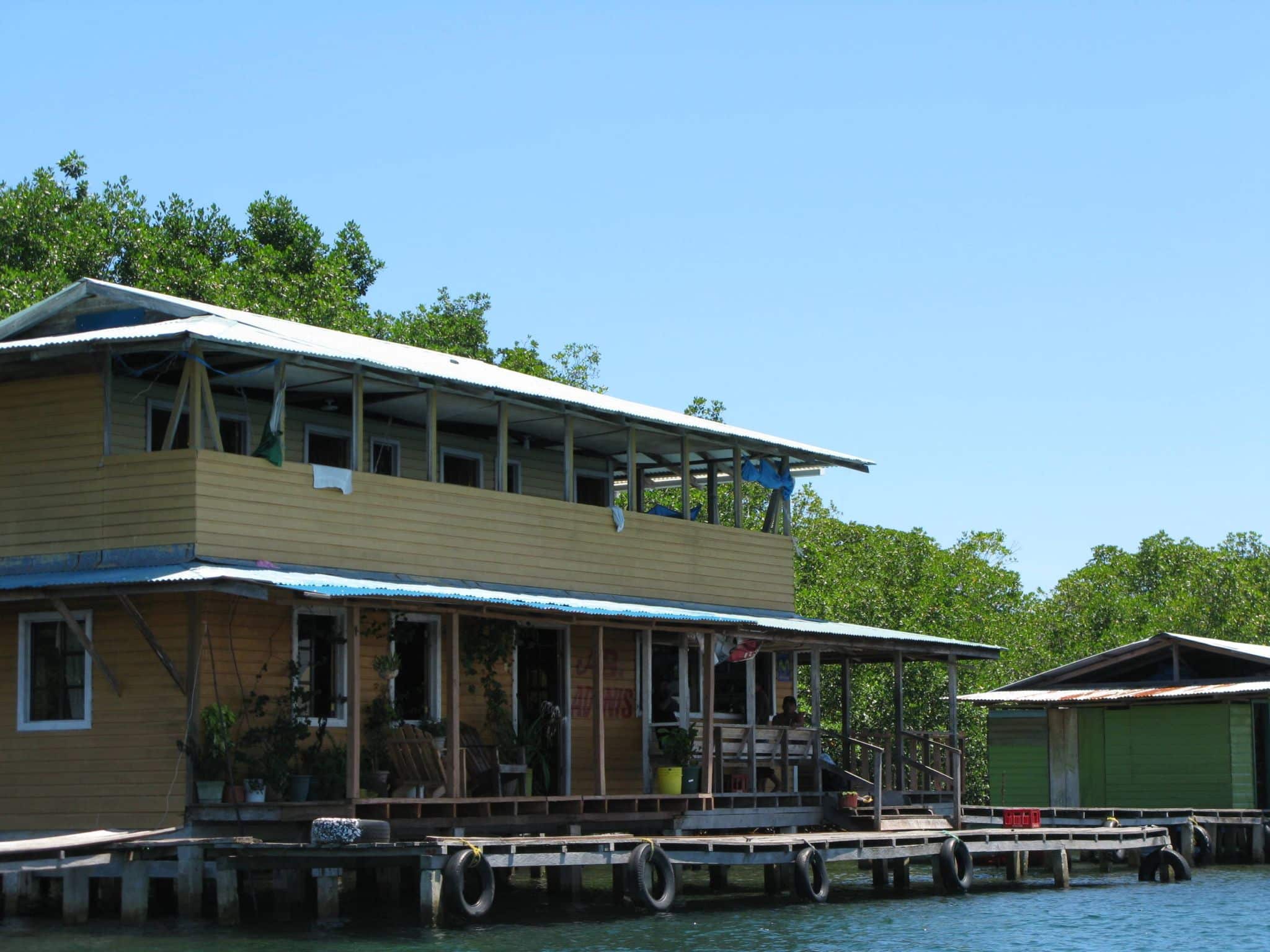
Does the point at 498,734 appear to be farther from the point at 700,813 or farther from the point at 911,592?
the point at 911,592

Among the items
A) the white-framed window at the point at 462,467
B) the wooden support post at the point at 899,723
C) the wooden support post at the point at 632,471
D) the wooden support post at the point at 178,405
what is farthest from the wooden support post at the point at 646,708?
the wooden support post at the point at 178,405

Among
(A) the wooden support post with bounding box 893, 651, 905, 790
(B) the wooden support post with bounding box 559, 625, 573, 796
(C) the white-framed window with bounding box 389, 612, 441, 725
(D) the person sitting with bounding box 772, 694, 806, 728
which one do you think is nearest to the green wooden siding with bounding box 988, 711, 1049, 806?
(D) the person sitting with bounding box 772, 694, 806, 728

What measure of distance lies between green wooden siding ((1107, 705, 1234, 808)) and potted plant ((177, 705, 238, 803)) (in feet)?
62.6

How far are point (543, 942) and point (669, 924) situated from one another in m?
2.18

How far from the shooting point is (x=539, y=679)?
24.8 m

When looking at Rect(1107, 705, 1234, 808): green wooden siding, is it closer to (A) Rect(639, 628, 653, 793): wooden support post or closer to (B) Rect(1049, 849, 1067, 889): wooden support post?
(B) Rect(1049, 849, 1067, 889): wooden support post

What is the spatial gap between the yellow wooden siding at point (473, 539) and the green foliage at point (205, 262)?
16.4 m

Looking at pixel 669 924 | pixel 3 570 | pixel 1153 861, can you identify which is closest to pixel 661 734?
pixel 669 924

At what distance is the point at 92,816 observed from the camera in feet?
65.3

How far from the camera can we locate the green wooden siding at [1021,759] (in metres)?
34.6

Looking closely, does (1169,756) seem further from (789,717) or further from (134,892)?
(134,892)

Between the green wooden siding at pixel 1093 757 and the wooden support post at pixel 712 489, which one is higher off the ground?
the wooden support post at pixel 712 489

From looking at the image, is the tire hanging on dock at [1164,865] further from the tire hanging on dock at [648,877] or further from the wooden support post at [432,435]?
the wooden support post at [432,435]

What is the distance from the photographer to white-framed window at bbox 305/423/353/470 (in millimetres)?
23406
